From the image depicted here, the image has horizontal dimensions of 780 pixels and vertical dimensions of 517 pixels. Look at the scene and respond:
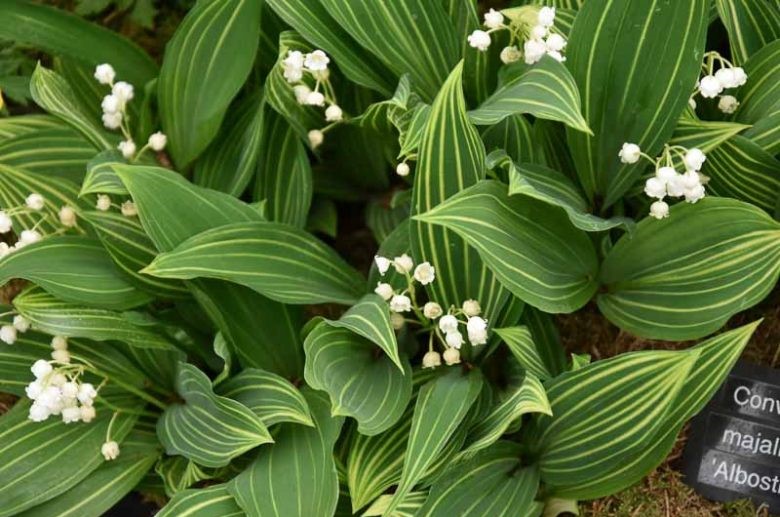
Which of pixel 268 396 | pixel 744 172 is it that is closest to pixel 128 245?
pixel 268 396

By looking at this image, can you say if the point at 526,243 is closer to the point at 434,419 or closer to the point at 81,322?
the point at 434,419

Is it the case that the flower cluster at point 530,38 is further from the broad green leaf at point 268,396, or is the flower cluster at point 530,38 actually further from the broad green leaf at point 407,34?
the broad green leaf at point 268,396

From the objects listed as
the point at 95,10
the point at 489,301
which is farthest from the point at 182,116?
the point at 489,301

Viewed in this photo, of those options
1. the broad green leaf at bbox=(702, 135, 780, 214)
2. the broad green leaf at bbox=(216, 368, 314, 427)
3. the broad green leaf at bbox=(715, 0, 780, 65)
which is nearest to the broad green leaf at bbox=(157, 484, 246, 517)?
the broad green leaf at bbox=(216, 368, 314, 427)

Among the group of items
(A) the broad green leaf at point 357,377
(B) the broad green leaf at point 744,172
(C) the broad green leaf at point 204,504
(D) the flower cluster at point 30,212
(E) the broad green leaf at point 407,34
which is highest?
(E) the broad green leaf at point 407,34

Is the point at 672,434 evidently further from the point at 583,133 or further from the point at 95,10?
the point at 95,10

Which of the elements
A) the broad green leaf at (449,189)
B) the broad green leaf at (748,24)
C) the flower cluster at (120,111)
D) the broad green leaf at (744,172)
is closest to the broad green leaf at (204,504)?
the broad green leaf at (449,189)
